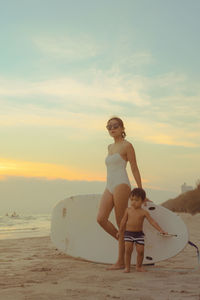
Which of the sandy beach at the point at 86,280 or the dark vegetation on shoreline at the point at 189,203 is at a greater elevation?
the dark vegetation on shoreline at the point at 189,203

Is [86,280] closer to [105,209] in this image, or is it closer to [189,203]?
[105,209]

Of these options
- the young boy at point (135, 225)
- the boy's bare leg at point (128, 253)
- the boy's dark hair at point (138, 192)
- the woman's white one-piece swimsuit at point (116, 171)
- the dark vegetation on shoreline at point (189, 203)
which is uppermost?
the dark vegetation on shoreline at point (189, 203)

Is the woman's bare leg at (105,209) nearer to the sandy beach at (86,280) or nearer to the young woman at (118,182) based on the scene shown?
the young woman at (118,182)

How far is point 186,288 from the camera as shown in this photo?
327cm

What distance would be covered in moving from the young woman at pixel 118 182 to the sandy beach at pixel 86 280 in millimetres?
523

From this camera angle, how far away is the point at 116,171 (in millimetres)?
4406

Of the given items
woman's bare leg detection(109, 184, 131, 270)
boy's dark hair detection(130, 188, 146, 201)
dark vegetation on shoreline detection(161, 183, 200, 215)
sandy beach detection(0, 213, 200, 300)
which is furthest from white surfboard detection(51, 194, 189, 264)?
dark vegetation on shoreline detection(161, 183, 200, 215)

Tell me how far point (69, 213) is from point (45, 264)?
1055 millimetres

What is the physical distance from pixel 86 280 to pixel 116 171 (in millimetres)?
1270

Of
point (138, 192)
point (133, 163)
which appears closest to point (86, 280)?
point (138, 192)

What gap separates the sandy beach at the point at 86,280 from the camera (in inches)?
120

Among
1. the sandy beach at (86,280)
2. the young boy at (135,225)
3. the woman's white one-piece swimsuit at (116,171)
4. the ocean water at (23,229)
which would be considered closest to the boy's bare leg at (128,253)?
the young boy at (135,225)

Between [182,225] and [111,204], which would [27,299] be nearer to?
[111,204]

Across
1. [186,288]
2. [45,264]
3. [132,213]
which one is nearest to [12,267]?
[45,264]
